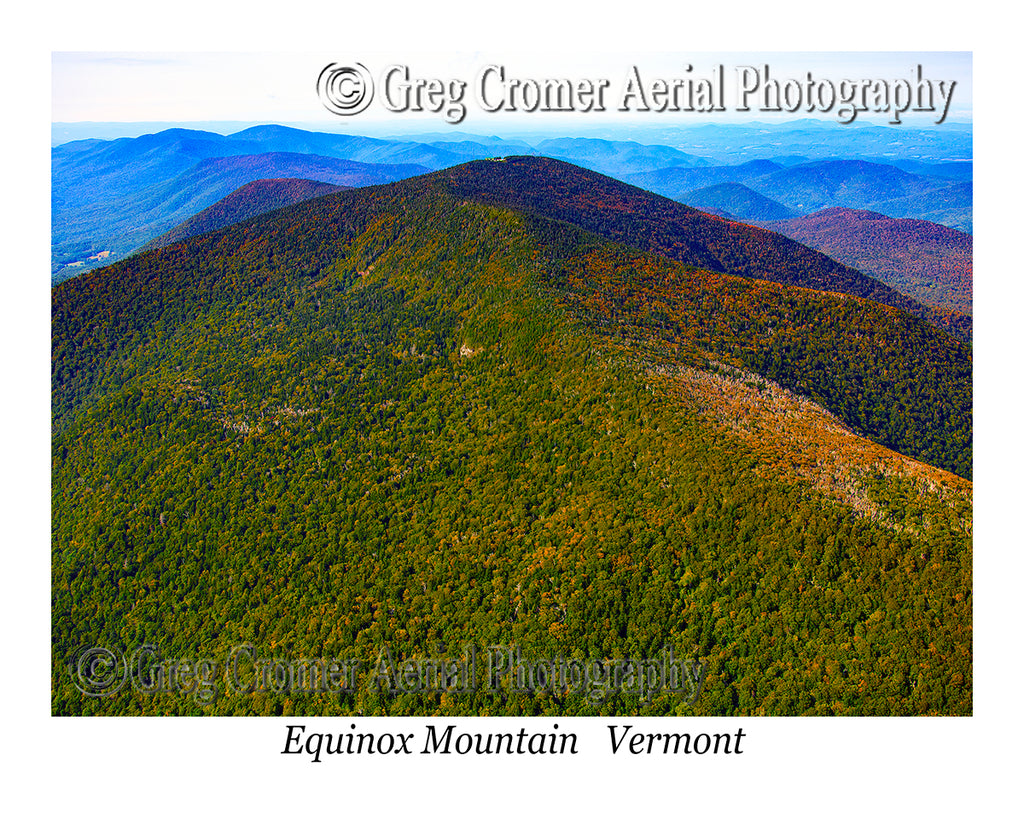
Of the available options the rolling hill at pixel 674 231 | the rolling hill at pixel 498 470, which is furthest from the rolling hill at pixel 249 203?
the rolling hill at pixel 498 470

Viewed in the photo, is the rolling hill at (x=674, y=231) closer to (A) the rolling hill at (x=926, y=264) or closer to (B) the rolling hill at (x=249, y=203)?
(A) the rolling hill at (x=926, y=264)

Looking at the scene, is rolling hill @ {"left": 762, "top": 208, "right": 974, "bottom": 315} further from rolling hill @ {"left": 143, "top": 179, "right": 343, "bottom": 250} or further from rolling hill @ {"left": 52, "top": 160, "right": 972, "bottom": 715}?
rolling hill @ {"left": 143, "top": 179, "right": 343, "bottom": 250}

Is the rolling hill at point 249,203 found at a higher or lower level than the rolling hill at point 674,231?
higher

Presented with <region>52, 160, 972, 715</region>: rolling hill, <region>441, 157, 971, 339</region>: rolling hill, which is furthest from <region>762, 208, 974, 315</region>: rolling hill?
<region>52, 160, 972, 715</region>: rolling hill

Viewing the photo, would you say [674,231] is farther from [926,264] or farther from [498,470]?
[926,264]

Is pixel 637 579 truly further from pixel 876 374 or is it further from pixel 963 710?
pixel 876 374

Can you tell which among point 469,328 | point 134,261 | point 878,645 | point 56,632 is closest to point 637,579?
point 878,645

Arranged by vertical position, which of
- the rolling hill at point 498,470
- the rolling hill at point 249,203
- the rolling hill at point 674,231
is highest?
the rolling hill at point 249,203

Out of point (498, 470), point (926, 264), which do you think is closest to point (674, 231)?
point (498, 470)
